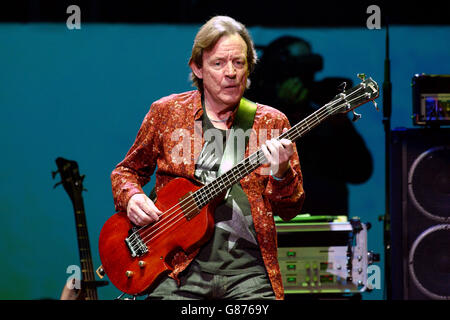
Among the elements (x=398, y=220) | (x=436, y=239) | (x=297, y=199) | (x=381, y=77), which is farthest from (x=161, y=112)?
(x=381, y=77)

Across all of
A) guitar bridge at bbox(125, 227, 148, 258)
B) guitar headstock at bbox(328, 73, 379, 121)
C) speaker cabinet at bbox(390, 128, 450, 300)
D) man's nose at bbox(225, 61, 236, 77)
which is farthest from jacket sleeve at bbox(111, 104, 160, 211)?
speaker cabinet at bbox(390, 128, 450, 300)

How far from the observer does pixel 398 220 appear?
2.89 metres

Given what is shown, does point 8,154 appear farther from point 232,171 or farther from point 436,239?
point 436,239

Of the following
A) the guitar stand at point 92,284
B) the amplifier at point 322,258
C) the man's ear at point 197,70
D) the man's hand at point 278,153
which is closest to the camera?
the man's hand at point 278,153

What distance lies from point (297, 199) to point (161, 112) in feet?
2.43

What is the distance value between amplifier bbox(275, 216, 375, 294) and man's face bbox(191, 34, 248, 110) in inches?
43.3

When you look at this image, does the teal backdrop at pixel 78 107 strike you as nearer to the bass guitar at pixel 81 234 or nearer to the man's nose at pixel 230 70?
the bass guitar at pixel 81 234

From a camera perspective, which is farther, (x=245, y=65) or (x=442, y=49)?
(x=442, y=49)

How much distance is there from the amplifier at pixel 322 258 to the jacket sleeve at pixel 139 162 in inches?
39.9

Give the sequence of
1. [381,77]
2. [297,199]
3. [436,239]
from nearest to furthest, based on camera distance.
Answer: [297,199], [436,239], [381,77]

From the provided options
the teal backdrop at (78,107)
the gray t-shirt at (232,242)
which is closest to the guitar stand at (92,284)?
the teal backdrop at (78,107)

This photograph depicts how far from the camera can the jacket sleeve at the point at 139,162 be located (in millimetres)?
2367

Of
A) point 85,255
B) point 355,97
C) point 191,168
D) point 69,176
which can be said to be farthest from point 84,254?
point 355,97

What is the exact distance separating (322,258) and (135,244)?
1.27 meters
